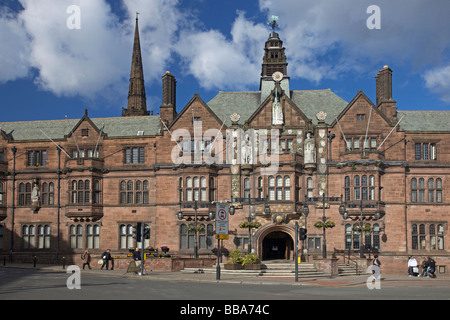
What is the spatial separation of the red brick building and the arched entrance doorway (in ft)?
0.31

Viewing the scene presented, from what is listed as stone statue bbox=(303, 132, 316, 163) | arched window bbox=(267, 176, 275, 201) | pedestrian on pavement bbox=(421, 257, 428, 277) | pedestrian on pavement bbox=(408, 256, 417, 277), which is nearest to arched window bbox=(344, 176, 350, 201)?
stone statue bbox=(303, 132, 316, 163)

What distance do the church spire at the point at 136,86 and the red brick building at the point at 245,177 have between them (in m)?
34.9

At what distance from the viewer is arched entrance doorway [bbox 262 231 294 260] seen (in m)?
53.0

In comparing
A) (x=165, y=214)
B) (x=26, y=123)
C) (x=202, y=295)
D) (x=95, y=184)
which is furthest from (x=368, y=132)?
(x=26, y=123)

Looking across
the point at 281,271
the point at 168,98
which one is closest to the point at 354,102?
the point at 168,98

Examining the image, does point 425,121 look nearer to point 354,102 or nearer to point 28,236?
point 354,102

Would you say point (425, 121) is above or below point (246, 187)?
above

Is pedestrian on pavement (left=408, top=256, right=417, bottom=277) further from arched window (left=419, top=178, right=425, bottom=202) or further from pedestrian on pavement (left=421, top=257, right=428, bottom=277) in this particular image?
arched window (left=419, top=178, right=425, bottom=202)

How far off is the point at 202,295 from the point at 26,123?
39620 mm

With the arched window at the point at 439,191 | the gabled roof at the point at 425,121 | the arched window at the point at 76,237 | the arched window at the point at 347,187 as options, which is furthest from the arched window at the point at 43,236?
the arched window at the point at 439,191

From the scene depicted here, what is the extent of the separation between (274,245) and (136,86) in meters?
46.6

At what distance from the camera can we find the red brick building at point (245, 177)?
49.2m

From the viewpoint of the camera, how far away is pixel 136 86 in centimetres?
9162
